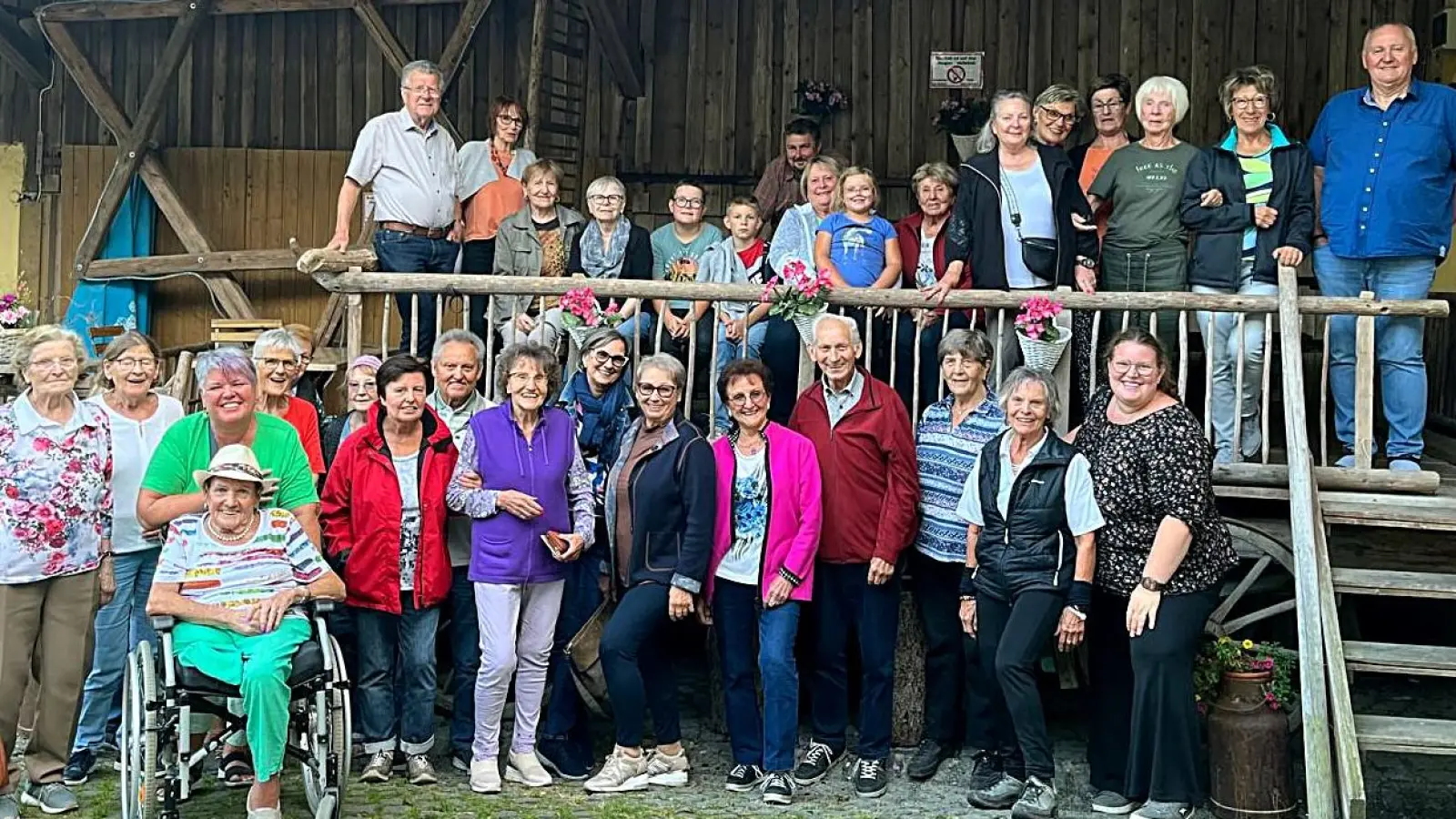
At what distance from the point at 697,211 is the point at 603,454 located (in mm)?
1551

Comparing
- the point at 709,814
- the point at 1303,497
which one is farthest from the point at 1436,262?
the point at 709,814

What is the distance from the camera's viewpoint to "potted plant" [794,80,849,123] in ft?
32.8

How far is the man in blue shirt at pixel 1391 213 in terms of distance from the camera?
6.39m

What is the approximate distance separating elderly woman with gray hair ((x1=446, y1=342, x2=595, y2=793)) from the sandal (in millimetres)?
802

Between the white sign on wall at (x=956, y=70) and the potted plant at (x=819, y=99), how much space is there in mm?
578

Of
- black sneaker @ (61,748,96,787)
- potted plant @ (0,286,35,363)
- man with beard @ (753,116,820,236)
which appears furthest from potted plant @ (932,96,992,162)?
black sneaker @ (61,748,96,787)

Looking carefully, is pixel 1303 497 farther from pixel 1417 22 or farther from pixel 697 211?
pixel 1417 22

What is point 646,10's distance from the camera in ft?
33.6

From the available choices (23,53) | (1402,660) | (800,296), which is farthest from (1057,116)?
(23,53)

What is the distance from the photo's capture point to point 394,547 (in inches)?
228

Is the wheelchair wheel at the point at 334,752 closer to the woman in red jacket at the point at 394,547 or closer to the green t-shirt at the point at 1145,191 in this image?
the woman in red jacket at the point at 394,547

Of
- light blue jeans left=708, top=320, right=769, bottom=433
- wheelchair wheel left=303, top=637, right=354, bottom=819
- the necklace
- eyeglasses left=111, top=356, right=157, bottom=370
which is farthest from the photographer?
light blue jeans left=708, top=320, right=769, bottom=433

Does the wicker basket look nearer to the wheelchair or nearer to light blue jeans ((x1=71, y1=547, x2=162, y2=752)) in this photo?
the wheelchair

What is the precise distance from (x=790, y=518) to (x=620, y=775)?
113cm
